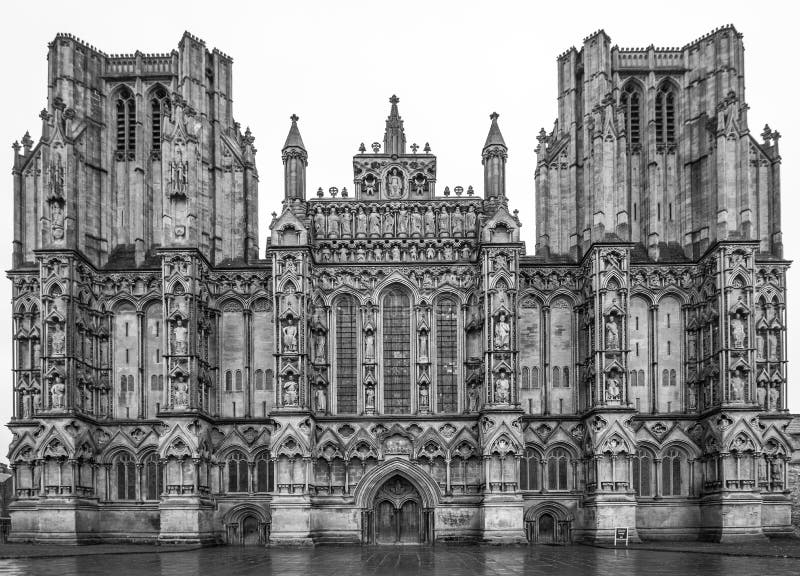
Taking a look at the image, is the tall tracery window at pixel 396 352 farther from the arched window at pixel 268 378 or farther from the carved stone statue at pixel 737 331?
the carved stone statue at pixel 737 331

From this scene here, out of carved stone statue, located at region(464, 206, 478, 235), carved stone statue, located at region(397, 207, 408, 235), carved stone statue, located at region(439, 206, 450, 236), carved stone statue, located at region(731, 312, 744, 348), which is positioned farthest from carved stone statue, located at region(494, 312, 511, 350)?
carved stone statue, located at region(731, 312, 744, 348)

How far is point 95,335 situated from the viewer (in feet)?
193

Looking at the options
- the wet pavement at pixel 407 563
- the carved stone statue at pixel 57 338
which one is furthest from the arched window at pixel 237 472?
the carved stone statue at pixel 57 338

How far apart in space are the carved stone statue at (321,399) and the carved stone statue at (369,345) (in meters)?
3.34

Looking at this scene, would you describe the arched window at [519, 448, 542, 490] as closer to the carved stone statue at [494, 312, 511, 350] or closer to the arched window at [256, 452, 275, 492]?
the carved stone statue at [494, 312, 511, 350]

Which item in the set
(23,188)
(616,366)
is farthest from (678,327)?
(23,188)

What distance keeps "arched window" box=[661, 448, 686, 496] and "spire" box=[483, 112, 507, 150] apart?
71.1 feet

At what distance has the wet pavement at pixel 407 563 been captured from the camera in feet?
120

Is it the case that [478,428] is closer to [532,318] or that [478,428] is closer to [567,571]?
[532,318]

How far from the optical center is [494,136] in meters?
59.8

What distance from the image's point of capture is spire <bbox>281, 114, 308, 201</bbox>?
194 feet

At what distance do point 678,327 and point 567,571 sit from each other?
2672cm

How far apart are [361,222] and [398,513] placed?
59.2 ft

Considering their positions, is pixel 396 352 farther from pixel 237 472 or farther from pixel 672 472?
pixel 672 472
